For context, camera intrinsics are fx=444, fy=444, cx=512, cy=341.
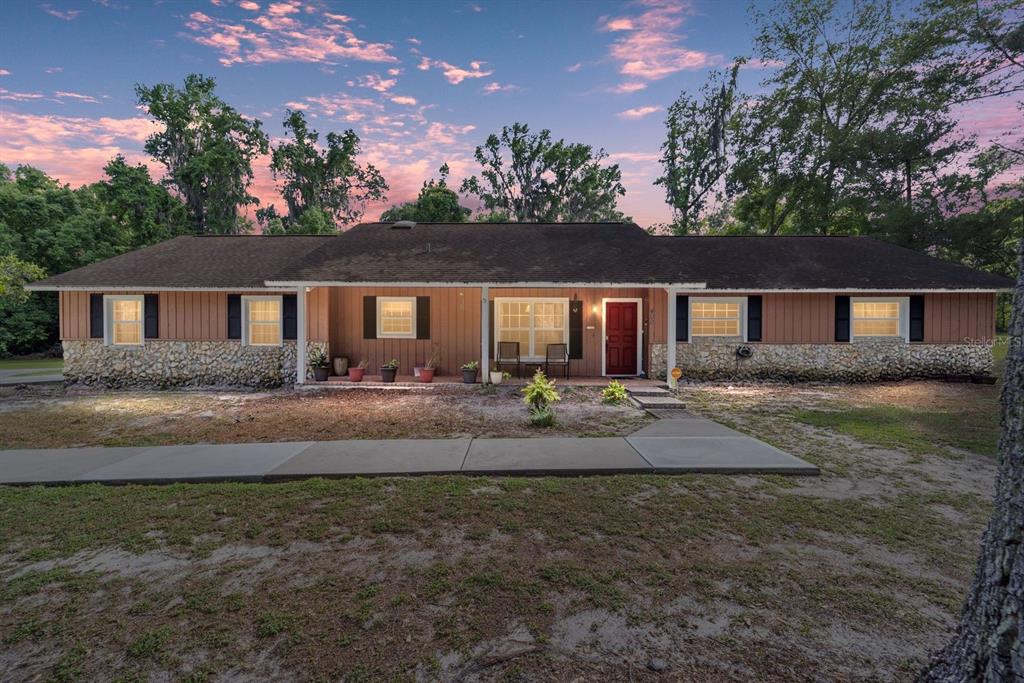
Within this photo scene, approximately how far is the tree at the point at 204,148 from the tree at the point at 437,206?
9.51 m

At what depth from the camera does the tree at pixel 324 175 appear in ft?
91.9

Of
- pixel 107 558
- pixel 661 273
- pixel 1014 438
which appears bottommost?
pixel 107 558

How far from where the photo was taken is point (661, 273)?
11.4 meters

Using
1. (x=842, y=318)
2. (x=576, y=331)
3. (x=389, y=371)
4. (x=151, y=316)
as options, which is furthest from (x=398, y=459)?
(x=842, y=318)

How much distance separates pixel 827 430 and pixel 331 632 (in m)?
7.72

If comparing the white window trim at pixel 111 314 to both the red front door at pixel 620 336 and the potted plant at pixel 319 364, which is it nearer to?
the potted plant at pixel 319 364

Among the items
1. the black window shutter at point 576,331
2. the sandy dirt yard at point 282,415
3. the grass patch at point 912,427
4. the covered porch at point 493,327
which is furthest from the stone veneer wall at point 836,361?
the sandy dirt yard at point 282,415

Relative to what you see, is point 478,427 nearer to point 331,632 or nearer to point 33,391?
point 331,632

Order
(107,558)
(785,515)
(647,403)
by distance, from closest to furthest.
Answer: (107,558)
(785,515)
(647,403)

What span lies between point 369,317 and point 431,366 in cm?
233

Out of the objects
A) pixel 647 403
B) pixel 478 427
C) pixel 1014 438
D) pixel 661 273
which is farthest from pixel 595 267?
pixel 1014 438

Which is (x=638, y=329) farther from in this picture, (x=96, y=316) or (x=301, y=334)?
(x=96, y=316)

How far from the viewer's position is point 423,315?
492 inches

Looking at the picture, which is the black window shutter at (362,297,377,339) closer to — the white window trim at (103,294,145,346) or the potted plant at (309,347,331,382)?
the potted plant at (309,347,331,382)
